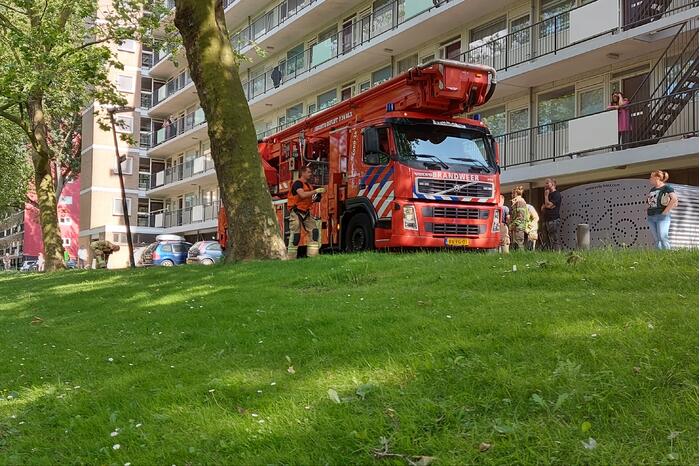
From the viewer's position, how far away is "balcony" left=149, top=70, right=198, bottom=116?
1696 inches

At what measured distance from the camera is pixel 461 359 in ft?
12.1

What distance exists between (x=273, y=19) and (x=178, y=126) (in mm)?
13174

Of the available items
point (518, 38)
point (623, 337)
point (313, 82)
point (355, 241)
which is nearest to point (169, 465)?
point (623, 337)

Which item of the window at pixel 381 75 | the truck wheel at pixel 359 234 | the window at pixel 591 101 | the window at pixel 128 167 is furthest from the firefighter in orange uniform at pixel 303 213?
the window at pixel 128 167

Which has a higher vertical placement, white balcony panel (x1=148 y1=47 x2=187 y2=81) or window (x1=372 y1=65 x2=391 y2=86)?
white balcony panel (x1=148 y1=47 x2=187 y2=81)

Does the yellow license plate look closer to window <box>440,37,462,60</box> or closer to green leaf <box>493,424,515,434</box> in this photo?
green leaf <box>493,424,515,434</box>

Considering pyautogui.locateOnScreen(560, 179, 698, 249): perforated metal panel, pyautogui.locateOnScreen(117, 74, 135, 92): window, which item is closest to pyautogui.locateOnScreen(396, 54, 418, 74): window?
pyautogui.locateOnScreen(560, 179, 698, 249): perforated metal panel

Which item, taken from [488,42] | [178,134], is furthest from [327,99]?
[178,134]

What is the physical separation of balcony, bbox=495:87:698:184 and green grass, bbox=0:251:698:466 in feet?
31.8

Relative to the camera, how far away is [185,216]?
42.7 meters

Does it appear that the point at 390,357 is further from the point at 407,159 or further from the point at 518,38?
the point at 518,38

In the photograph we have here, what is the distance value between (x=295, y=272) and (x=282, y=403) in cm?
512

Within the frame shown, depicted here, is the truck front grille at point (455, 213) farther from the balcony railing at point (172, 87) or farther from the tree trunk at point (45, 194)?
the balcony railing at point (172, 87)

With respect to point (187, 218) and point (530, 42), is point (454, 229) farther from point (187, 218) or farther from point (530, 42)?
point (187, 218)
